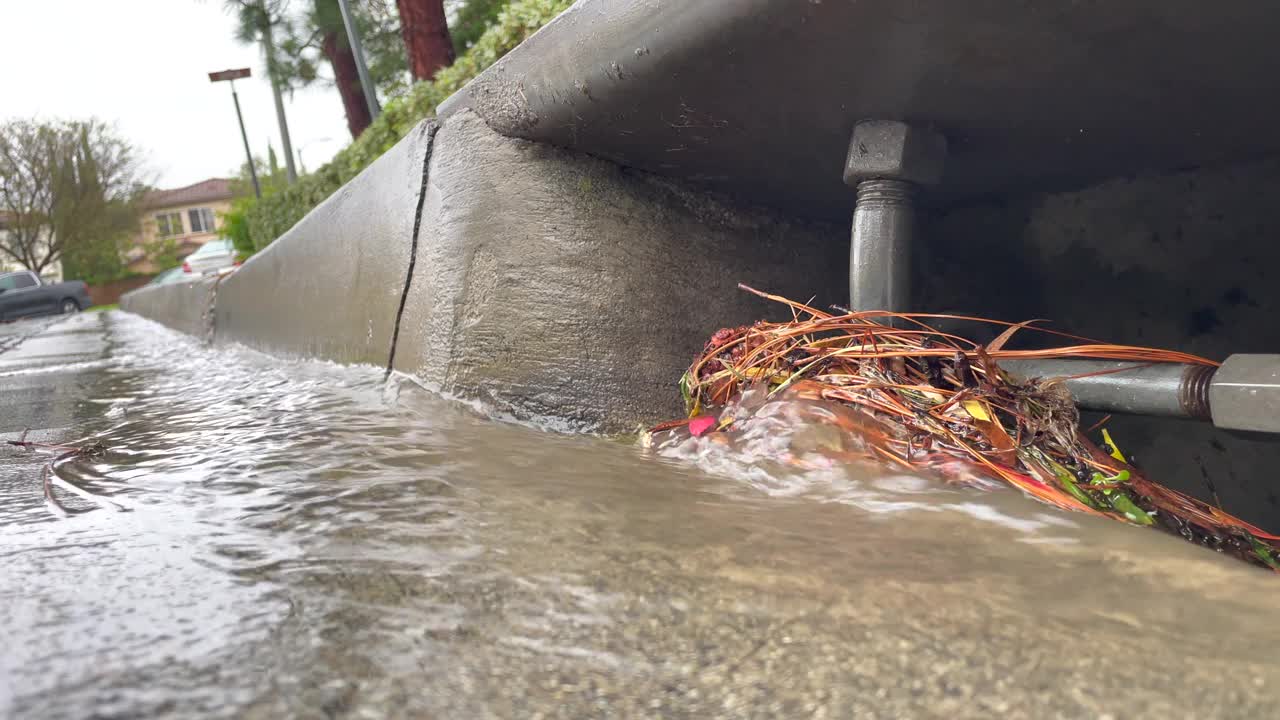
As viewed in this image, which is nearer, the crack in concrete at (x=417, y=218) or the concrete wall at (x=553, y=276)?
the concrete wall at (x=553, y=276)

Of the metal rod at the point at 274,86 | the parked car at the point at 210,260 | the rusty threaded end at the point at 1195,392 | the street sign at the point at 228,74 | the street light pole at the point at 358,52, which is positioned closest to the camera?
the rusty threaded end at the point at 1195,392

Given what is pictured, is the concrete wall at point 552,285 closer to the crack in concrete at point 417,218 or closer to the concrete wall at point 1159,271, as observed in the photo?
the crack in concrete at point 417,218

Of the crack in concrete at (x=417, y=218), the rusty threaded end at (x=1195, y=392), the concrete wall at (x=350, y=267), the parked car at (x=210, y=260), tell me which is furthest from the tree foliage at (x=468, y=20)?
the parked car at (x=210, y=260)

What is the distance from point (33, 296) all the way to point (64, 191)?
1366cm

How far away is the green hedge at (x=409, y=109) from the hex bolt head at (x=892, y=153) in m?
1.65

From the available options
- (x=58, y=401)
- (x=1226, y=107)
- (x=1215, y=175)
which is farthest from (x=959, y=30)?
(x=58, y=401)

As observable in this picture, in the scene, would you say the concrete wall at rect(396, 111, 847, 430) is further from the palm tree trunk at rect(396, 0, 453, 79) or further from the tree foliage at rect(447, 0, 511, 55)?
the tree foliage at rect(447, 0, 511, 55)

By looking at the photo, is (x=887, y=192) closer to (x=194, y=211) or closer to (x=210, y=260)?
(x=210, y=260)

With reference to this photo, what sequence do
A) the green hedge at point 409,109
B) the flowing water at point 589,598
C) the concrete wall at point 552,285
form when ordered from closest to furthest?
1. the flowing water at point 589,598
2. the concrete wall at point 552,285
3. the green hedge at point 409,109

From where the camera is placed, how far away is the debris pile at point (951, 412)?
1.49 metres

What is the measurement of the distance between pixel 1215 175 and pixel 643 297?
1958 millimetres

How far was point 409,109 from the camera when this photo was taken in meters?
5.66

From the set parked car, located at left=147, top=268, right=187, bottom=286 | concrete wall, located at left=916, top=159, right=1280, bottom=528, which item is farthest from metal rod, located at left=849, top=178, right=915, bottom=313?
parked car, located at left=147, top=268, right=187, bottom=286

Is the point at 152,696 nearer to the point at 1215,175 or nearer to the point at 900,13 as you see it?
the point at 900,13
